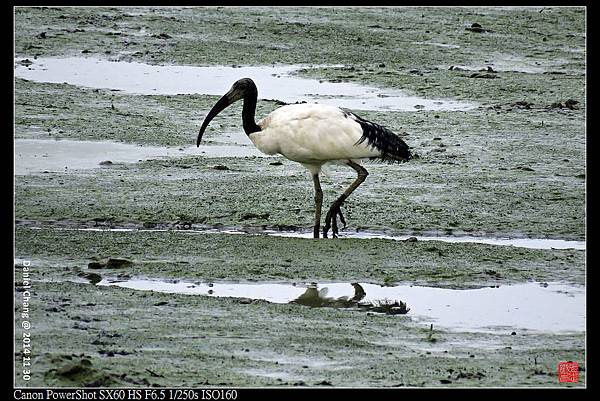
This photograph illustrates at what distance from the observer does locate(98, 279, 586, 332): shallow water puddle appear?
9.19 meters

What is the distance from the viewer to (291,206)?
12.6m

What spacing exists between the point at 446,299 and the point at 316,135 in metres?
2.66

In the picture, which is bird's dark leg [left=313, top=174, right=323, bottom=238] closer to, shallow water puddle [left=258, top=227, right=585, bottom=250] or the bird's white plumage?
shallow water puddle [left=258, top=227, right=585, bottom=250]

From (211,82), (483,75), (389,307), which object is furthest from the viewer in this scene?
(483,75)

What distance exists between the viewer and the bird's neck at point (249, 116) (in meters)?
12.5

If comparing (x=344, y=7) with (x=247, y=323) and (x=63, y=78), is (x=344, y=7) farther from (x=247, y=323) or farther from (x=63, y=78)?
(x=247, y=323)

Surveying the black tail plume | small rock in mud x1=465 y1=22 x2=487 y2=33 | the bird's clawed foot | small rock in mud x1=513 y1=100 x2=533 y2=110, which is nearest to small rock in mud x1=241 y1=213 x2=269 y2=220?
the bird's clawed foot

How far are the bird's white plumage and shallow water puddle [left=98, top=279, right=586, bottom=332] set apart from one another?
2.18 m

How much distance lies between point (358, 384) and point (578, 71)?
13.3m

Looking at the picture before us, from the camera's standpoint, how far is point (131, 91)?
17531mm

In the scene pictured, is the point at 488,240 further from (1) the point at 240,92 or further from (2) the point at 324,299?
(1) the point at 240,92

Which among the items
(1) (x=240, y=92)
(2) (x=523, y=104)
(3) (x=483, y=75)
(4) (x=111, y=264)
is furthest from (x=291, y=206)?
(3) (x=483, y=75)

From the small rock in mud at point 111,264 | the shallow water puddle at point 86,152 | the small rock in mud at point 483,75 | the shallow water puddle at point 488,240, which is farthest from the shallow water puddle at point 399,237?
the small rock in mud at point 483,75

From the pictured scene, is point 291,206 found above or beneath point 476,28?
beneath
